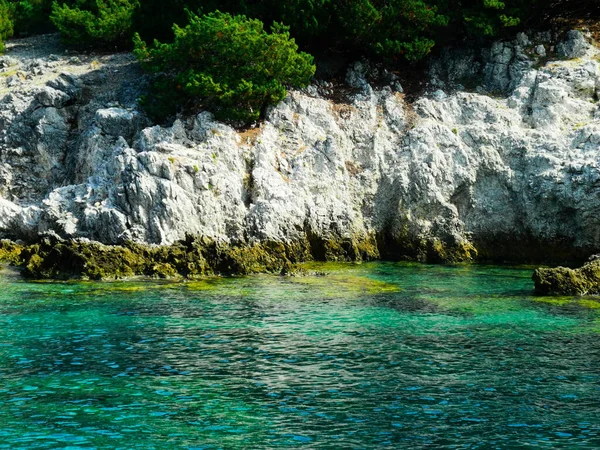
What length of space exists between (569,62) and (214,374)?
38367mm

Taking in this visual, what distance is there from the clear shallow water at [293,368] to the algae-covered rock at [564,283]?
0.88m

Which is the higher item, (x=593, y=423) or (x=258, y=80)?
(x=258, y=80)

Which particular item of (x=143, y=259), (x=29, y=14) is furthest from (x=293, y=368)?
(x=29, y=14)

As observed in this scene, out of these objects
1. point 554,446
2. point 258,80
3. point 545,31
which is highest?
point 545,31

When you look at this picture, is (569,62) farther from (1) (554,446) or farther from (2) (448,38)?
(1) (554,446)

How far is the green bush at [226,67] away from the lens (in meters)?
46.9

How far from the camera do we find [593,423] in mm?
16875

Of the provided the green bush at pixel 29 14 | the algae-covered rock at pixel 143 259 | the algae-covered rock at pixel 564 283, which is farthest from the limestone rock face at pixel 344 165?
the green bush at pixel 29 14

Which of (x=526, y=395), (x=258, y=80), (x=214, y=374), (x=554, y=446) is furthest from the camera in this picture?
(x=258, y=80)

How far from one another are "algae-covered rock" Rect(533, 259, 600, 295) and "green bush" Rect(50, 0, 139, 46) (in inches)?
1478

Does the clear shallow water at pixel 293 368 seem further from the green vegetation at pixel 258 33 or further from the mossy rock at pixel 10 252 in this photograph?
the green vegetation at pixel 258 33

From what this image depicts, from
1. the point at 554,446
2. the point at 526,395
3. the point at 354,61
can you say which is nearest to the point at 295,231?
the point at 354,61

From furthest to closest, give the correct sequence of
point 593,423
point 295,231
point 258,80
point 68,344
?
point 258,80, point 295,231, point 68,344, point 593,423

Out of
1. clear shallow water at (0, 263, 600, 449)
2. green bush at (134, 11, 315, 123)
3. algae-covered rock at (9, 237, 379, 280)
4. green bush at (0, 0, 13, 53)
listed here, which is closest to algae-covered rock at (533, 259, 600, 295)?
clear shallow water at (0, 263, 600, 449)
